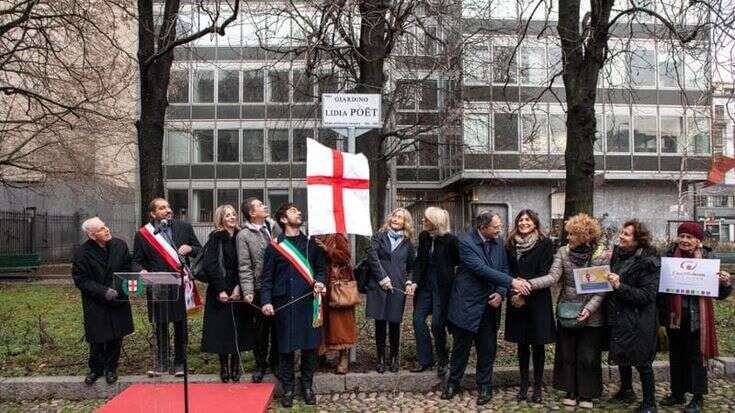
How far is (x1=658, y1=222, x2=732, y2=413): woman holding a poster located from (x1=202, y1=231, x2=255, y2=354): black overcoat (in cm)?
409

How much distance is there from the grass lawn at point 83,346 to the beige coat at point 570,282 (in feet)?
4.98

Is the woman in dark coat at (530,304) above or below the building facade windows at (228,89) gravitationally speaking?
below

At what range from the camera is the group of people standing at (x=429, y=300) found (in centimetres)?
562

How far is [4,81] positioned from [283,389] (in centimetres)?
1416

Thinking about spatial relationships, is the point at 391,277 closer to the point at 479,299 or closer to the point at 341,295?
the point at 341,295

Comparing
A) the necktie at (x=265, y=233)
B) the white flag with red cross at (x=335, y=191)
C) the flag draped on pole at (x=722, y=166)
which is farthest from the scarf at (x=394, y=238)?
the flag draped on pole at (x=722, y=166)

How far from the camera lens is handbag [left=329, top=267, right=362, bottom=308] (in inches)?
251

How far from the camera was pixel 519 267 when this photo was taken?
6.02 m

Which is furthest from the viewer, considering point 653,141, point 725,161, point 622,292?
point 653,141

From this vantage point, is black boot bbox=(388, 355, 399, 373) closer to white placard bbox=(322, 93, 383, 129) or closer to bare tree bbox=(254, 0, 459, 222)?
white placard bbox=(322, 93, 383, 129)

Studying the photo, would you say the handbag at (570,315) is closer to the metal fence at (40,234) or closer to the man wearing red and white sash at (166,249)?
the man wearing red and white sash at (166,249)

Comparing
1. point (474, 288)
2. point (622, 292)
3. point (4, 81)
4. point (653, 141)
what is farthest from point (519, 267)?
point (653, 141)

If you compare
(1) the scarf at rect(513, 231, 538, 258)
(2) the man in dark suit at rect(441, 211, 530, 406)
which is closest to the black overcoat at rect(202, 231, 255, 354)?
(2) the man in dark suit at rect(441, 211, 530, 406)

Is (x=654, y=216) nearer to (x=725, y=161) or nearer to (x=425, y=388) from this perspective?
(x=725, y=161)
